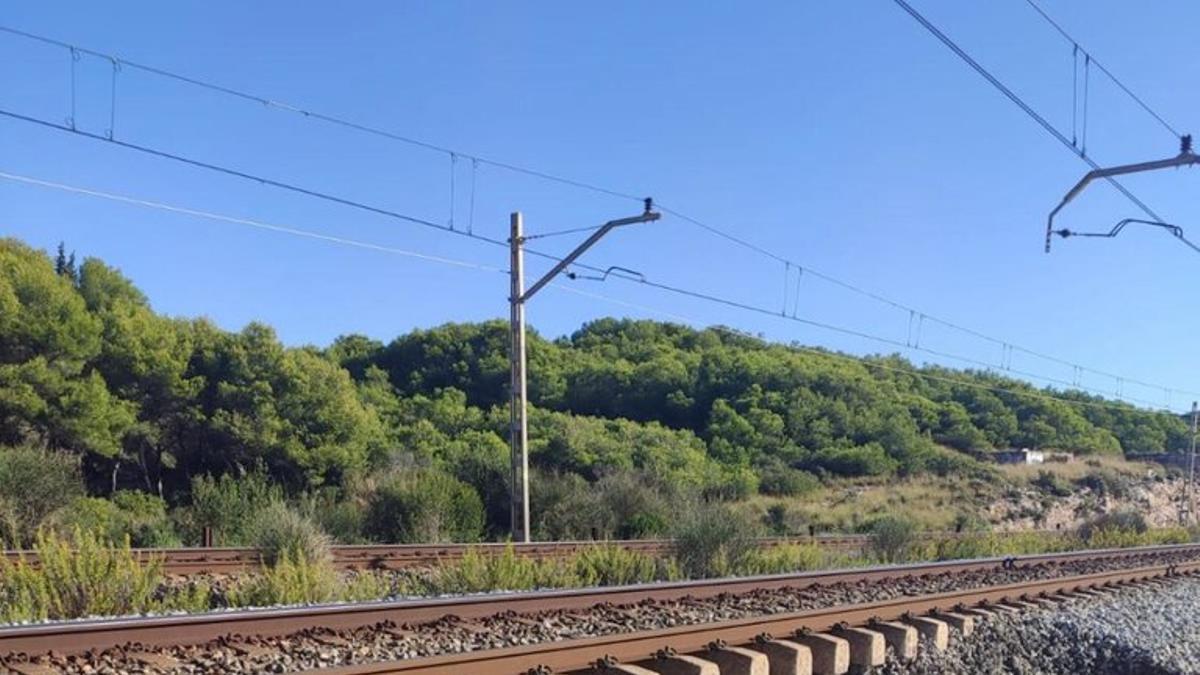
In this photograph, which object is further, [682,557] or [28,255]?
[28,255]

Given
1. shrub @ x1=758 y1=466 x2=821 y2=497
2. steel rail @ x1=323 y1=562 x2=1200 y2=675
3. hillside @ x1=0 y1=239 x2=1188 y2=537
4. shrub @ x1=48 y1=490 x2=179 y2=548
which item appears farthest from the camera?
shrub @ x1=758 y1=466 x2=821 y2=497

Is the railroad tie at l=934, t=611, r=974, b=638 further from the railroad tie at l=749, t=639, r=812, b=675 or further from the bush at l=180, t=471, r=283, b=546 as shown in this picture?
the bush at l=180, t=471, r=283, b=546

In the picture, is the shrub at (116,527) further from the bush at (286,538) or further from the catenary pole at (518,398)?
the catenary pole at (518,398)

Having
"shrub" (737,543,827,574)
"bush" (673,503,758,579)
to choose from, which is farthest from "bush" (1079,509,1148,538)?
"bush" (673,503,758,579)

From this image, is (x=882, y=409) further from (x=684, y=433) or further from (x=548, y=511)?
(x=548, y=511)

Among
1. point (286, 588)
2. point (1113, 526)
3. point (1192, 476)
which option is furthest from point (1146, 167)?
point (1192, 476)

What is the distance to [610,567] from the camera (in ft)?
57.8

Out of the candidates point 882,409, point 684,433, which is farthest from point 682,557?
point 882,409

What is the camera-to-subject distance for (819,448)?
257ft

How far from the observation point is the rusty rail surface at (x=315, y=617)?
889 centimetres

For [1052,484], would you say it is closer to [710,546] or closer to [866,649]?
[710,546]

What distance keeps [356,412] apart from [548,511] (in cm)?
1876

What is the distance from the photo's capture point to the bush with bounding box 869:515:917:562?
2789 centimetres

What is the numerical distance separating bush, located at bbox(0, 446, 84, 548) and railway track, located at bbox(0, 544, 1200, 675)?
1210 centimetres
